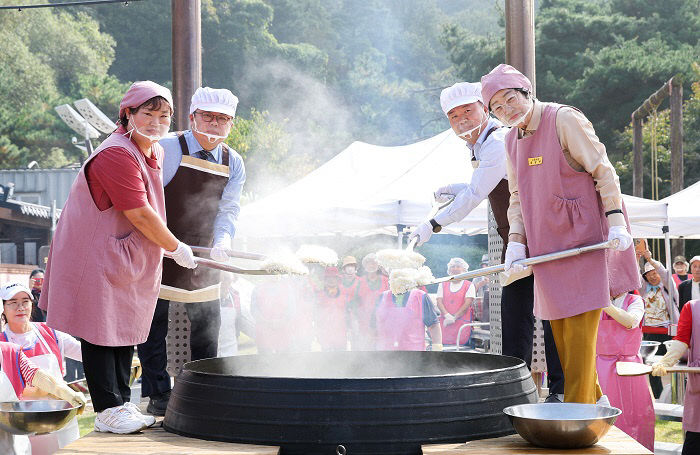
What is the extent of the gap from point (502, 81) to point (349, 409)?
156 cm

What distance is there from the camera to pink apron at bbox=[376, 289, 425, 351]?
8.23 meters

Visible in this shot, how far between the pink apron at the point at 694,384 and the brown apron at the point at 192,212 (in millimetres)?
2892

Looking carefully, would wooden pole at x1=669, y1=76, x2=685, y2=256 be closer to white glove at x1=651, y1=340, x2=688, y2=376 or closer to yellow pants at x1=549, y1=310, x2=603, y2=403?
white glove at x1=651, y1=340, x2=688, y2=376

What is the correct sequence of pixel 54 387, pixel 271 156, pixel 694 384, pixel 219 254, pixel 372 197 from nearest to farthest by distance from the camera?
pixel 219 254
pixel 54 387
pixel 694 384
pixel 372 197
pixel 271 156

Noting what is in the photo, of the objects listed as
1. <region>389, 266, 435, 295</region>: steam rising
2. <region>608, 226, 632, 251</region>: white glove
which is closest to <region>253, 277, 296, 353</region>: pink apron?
<region>389, 266, 435, 295</region>: steam rising

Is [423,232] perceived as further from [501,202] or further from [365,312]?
[365,312]

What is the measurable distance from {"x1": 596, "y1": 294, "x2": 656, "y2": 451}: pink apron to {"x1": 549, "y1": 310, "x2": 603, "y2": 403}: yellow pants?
270 cm

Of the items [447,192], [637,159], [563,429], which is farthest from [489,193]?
[637,159]

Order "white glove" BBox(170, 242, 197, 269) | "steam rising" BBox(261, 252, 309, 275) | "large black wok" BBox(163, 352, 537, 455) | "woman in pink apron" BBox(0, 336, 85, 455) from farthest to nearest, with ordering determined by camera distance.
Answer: "woman in pink apron" BBox(0, 336, 85, 455), "steam rising" BBox(261, 252, 309, 275), "white glove" BBox(170, 242, 197, 269), "large black wok" BBox(163, 352, 537, 455)

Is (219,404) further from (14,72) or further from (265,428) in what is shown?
(14,72)

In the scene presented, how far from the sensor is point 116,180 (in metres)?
3.47

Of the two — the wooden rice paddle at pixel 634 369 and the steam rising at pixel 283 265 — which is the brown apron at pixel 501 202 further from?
the steam rising at pixel 283 265

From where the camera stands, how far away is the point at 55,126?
3856 cm

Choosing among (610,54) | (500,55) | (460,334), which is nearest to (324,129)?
(500,55)
